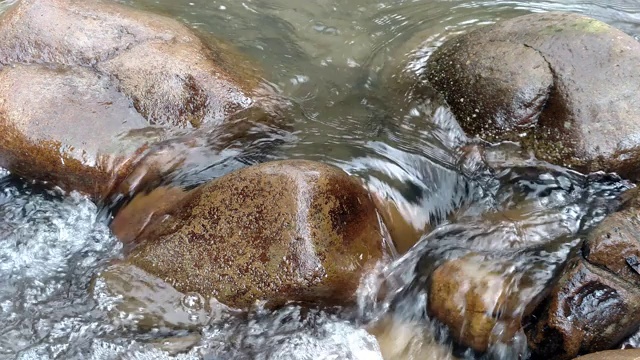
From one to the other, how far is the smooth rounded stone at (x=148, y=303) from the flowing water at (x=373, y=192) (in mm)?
12

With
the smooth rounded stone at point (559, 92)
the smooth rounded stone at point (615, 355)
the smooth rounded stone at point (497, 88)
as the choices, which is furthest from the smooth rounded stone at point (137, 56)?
the smooth rounded stone at point (615, 355)

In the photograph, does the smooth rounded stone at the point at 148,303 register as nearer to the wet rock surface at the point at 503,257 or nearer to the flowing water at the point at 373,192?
the flowing water at the point at 373,192

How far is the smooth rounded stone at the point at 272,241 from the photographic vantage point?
338 cm

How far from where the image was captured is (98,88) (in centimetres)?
437

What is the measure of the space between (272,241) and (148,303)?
0.89 m

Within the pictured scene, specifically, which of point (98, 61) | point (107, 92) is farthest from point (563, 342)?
point (98, 61)

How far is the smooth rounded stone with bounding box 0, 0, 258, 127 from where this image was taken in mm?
4410

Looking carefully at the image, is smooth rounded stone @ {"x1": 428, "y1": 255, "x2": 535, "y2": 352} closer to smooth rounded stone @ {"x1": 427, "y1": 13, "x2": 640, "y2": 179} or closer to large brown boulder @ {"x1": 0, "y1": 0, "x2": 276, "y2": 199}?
smooth rounded stone @ {"x1": 427, "y1": 13, "x2": 640, "y2": 179}

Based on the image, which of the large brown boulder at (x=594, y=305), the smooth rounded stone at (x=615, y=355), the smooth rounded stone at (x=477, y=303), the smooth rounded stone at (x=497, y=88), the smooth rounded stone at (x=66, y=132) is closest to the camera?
the smooth rounded stone at (x=615, y=355)

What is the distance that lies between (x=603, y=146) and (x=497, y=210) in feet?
3.12

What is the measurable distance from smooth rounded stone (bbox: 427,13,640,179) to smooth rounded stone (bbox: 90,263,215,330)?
2.64 m

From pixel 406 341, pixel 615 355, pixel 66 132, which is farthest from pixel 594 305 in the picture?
pixel 66 132

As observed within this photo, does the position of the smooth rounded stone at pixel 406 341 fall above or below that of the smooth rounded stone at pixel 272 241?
below

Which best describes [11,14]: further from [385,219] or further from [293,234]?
[385,219]
